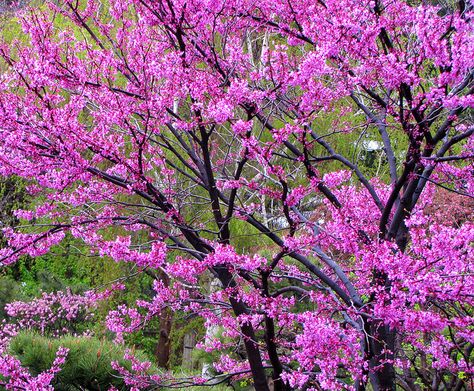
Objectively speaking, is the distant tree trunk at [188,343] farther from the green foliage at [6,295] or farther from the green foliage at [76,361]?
the green foliage at [76,361]

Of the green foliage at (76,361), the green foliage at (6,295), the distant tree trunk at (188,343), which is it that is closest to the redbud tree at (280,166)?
the green foliage at (76,361)

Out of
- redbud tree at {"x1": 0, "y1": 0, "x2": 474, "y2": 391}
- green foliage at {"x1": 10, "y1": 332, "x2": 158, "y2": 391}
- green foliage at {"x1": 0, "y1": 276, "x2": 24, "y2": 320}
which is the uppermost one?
green foliage at {"x1": 0, "y1": 276, "x2": 24, "y2": 320}

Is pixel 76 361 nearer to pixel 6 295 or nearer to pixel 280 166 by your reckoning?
pixel 280 166

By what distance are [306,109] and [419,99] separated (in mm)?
640

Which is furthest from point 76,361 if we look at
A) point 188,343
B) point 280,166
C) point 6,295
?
point 188,343

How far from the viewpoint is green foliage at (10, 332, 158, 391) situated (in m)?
4.62

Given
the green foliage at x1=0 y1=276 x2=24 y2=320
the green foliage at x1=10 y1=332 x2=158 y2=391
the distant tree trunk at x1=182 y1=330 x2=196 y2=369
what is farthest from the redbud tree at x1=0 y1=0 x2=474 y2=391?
the distant tree trunk at x1=182 y1=330 x2=196 y2=369

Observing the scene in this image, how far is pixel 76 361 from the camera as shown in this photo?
4621 mm

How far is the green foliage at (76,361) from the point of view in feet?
15.1

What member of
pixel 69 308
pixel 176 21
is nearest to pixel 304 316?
pixel 176 21

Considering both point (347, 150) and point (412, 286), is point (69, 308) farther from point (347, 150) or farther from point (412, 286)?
point (412, 286)

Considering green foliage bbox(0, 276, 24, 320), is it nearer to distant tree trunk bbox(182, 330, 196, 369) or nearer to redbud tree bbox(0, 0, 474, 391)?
distant tree trunk bbox(182, 330, 196, 369)

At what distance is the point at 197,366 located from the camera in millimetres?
9820

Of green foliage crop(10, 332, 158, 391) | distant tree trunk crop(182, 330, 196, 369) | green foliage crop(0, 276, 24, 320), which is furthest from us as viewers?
distant tree trunk crop(182, 330, 196, 369)
